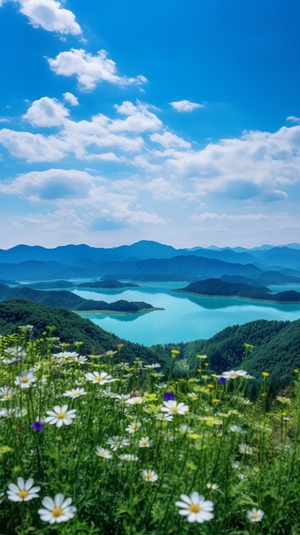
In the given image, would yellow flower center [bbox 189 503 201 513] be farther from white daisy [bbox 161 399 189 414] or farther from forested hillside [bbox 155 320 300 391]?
forested hillside [bbox 155 320 300 391]

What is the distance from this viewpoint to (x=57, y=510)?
1.79 metres

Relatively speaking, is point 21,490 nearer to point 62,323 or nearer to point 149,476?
point 149,476

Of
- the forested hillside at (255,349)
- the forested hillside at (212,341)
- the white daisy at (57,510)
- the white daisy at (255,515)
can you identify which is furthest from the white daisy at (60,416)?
the forested hillside at (255,349)

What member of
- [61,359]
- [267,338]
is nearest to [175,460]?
[61,359]

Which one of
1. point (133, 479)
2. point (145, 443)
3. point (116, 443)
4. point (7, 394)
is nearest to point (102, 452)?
point (116, 443)

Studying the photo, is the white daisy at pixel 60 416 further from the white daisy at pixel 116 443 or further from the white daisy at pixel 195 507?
the white daisy at pixel 195 507

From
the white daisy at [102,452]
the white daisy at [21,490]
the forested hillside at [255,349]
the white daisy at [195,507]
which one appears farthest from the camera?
the forested hillside at [255,349]

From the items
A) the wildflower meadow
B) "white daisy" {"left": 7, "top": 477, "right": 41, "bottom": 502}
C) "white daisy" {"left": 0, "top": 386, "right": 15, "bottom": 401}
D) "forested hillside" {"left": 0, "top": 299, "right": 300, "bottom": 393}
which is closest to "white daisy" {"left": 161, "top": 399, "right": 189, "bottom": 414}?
the wildflower meadow

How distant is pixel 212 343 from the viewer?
4377 inches

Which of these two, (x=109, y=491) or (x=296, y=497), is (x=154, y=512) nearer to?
(x=109, y=491)

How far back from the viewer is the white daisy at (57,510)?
172 cm

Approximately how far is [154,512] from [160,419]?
1.81 ft

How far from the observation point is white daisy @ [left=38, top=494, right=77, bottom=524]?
172 cm

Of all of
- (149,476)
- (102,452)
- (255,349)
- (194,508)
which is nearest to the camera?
(194,508)
